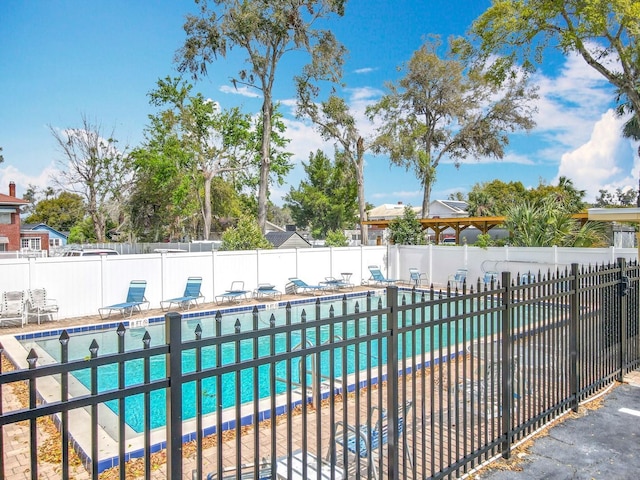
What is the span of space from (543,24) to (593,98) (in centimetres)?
2393

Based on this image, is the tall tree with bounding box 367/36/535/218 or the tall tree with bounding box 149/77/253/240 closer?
the tall tree with bounding box 367/36/535/218

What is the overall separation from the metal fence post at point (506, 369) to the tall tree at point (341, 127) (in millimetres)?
23139

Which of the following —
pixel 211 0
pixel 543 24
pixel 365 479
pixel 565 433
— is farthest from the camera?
pixel 211 0

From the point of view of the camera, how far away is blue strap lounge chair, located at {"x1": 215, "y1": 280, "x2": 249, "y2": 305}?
13.3m

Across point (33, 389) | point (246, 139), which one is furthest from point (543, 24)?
point (246, 139)

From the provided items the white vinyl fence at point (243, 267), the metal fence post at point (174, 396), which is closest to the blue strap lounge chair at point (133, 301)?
the white vinyl fence at point (243, 267)

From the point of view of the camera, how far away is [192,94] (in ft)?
101

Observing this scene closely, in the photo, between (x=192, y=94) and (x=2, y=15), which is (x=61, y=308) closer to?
(x=2, y=15)

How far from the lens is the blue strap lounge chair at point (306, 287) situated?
15.3 meters

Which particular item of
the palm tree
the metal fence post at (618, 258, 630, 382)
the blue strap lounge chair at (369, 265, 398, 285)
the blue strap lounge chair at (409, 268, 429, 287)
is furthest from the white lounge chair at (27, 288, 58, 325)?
the palm tree

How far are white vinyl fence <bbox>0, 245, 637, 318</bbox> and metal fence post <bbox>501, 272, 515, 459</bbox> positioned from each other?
788 centimetres

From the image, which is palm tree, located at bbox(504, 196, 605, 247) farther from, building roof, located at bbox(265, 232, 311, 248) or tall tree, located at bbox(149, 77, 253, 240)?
tall tree, located at bbox(149, 77, 253, 240)

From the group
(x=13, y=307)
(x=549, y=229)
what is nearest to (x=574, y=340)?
(x=13, y=307)

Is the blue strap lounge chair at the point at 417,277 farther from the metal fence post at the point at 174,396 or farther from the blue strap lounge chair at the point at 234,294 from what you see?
the metal fence post at the point at 174,396
